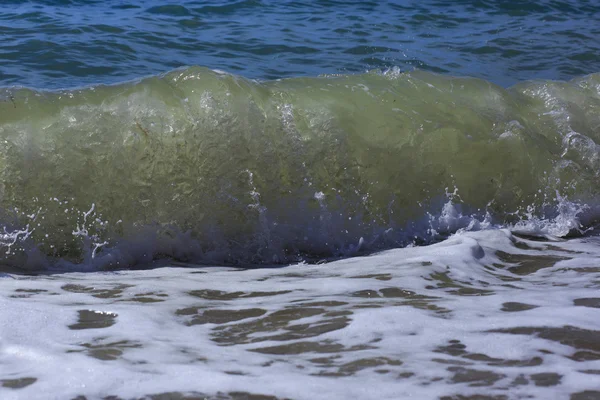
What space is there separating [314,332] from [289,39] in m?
6.66

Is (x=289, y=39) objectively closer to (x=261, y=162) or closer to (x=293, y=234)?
(x=261, y=162)

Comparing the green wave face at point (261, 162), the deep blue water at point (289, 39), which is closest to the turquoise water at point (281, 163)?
the green wave face at point (261, 162)

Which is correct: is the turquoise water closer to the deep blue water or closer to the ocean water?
the ocean water

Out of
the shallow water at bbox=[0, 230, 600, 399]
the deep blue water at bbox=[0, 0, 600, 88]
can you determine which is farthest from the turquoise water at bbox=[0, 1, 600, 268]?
the deep blue water at bbox=[0, 0, 600, 88]

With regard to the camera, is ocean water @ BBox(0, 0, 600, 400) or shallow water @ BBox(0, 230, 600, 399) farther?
ocean water @ BBox(0, 0, 600, 400)

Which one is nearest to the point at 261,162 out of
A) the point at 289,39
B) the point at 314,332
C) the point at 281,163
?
the point at 281,163

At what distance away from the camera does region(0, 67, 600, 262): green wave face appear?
15.4 feet

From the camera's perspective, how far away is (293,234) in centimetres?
492

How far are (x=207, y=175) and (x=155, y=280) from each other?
1.04m

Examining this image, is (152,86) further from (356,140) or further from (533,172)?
(533,172)

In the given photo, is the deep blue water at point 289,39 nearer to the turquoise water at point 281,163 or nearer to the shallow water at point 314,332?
the turquoise water at point 281,163

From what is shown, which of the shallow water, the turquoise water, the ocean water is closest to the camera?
the shallow water

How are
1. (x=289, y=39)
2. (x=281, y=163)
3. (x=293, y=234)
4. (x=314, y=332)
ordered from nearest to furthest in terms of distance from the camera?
1. (x=314, y=332)
2. (x=293, y=234)
3. (x=281, y=163)
4. (x=289, y=39)

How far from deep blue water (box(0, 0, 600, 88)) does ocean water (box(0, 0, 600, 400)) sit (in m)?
0.15
